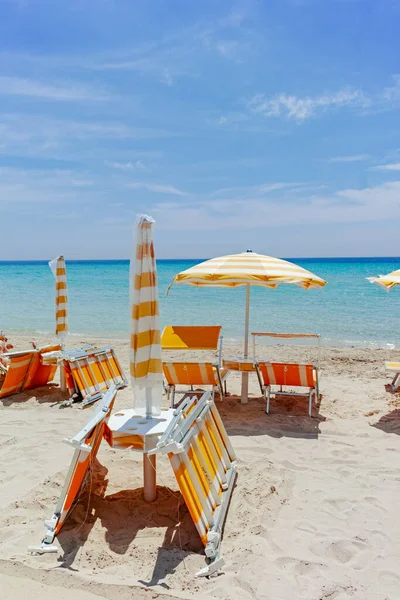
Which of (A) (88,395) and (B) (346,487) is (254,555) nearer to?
(B) (346,487)

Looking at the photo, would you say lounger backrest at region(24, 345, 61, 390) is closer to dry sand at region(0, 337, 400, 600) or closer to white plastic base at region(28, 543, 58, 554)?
dry sand at region(0, 337, 400, 600)

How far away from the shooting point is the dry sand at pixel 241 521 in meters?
2.81

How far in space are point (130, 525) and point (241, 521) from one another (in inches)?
31.6

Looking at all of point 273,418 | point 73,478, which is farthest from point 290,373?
point 73,478

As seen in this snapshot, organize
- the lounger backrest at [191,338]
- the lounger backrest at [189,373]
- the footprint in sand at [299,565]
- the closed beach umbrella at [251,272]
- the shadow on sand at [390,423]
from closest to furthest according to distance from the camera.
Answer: the footprint in sand at [299,565], the shadow on sand at [390,423], the closed beach umbrella at [251,272], the lounger backrest at [189,373], the lounger backrest at [191,338]

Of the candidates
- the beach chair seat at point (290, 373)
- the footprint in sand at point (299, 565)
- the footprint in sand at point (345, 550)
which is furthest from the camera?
the beach chair seat at point (290, 373)

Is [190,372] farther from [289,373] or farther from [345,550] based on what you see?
[345,550]

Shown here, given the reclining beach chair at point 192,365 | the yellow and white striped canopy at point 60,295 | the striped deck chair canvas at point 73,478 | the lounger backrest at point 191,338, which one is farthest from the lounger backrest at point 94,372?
the striped deck chair canvas at point 73,478

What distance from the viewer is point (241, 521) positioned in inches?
138

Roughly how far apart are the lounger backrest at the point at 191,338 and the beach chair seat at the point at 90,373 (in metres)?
1.04

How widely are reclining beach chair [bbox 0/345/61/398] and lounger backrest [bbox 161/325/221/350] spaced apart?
180 cm

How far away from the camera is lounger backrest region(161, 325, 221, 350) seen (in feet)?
21.8

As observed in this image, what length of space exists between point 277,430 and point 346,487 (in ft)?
4.93

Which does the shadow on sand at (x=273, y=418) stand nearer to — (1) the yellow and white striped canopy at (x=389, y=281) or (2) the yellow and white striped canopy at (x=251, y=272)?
(2) the yellow and white striped canopy at (x=251, y=272)
